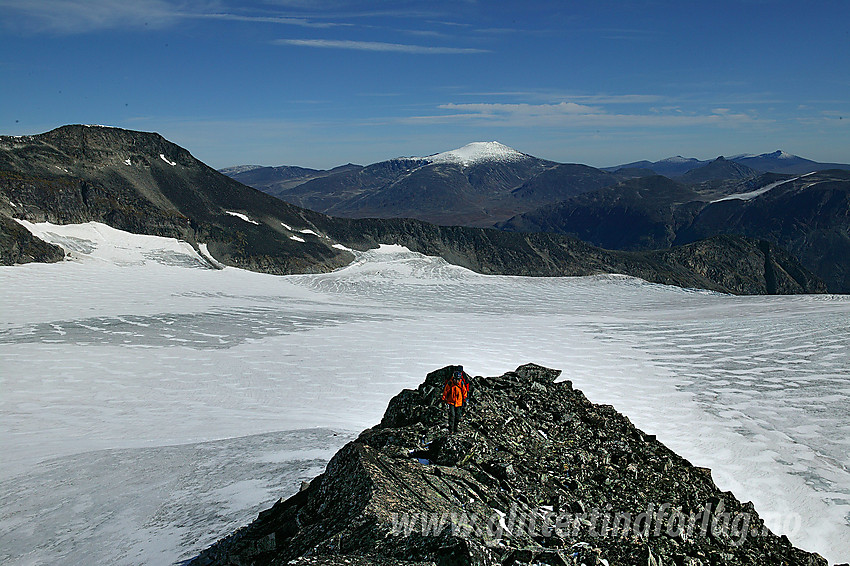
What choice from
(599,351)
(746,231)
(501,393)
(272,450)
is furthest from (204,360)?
(746,231)

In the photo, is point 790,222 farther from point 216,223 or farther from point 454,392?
point 454,392

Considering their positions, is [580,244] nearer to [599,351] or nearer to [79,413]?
Answer: [599,351]

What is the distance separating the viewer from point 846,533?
10367mm

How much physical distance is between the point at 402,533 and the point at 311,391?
13.6 metres

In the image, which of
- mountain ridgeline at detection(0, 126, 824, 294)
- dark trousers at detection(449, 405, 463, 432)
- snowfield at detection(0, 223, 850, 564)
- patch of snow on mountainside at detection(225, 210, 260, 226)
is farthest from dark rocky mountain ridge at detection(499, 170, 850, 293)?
dark trousers at detection(449, 405, 463, 432)

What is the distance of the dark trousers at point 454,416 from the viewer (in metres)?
8.45

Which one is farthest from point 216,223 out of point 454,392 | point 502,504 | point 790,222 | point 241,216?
point 790,222

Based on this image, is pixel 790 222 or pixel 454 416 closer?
pixel 454 416

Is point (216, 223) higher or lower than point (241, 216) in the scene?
lower

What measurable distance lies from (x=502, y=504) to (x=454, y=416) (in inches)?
72.0

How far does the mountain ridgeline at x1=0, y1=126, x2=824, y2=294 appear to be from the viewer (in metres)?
50.9

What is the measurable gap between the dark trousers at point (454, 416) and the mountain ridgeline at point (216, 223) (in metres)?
42.9

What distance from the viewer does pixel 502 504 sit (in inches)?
269

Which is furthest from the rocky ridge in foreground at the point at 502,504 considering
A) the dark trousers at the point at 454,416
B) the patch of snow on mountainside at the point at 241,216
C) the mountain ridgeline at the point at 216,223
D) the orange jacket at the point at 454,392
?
the patch of snow on mountainside at the point at 241,216
